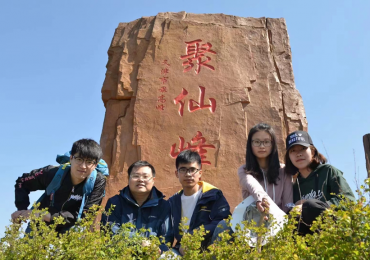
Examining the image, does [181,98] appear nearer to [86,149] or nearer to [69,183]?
[86,149]

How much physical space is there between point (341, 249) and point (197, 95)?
267 centimetres

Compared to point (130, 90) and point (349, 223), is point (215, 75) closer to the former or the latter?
point (130, 90)

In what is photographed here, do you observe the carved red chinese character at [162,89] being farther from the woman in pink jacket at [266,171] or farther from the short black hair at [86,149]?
the woman in pink jacket at [266,171]

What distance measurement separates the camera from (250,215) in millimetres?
2248

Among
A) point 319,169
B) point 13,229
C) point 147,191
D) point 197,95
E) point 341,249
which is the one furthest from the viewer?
point 197,95

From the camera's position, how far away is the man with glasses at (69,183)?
2566 millimetres

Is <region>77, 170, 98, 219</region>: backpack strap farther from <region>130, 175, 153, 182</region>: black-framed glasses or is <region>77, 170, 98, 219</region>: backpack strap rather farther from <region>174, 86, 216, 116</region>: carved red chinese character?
<region>174, 86, 216, 116</region>: carved red chinese character

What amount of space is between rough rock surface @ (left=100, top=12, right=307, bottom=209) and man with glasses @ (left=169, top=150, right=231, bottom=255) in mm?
971

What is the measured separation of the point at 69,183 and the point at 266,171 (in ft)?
4.29

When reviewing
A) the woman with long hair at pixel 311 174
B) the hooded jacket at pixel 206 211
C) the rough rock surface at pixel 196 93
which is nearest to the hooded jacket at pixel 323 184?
the woman with long hair at pixel 311 174

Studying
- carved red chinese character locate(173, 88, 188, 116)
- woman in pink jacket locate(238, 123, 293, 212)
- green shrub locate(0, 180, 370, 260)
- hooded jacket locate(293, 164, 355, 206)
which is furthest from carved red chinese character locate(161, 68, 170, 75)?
green shrub locate(0, 180, 370, 260)

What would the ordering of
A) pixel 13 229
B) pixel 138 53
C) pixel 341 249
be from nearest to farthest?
pixel 341 249
pixel 13 229
pixel 138 53

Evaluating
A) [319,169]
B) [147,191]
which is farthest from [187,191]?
[319,169]

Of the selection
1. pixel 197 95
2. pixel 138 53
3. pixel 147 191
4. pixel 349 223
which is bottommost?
pixel 349 223
